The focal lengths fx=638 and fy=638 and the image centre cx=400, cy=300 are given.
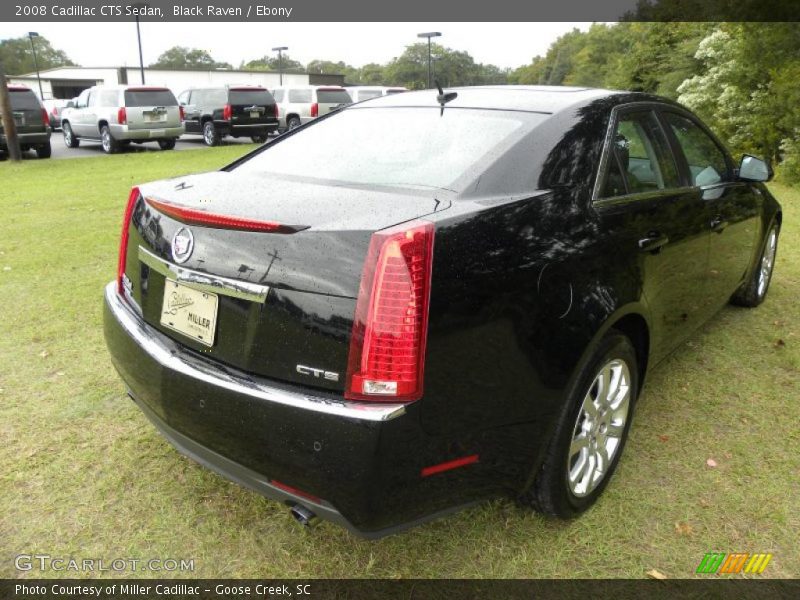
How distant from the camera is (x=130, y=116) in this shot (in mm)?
16766

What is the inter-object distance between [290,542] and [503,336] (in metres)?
1.17

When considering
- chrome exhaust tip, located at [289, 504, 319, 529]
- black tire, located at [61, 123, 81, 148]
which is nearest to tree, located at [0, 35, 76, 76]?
black tire, located at [61, 123, 81, 148]

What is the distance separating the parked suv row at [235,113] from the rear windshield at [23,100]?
5373 millimetres

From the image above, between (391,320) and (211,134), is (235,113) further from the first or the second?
(391,320)

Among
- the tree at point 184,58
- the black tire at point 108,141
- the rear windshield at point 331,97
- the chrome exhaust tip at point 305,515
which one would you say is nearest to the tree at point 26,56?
the tree at point 184,58

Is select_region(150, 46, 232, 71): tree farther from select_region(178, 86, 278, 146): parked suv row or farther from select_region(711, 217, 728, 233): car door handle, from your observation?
select_region(711, 217, 728, 233): car door handle

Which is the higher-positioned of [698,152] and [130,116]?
[698,152]

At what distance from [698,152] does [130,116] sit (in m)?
16.3

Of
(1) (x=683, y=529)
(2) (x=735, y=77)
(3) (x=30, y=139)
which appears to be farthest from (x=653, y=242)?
(3) (x=30, y=139)

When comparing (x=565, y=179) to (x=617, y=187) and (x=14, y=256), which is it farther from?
(x=14, y=256)

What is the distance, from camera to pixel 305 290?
186cm

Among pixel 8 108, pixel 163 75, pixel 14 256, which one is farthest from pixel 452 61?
pixel 14 256

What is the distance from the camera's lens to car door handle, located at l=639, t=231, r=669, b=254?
266 centimetres

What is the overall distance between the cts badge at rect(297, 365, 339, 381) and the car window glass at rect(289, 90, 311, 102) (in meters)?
21.9
